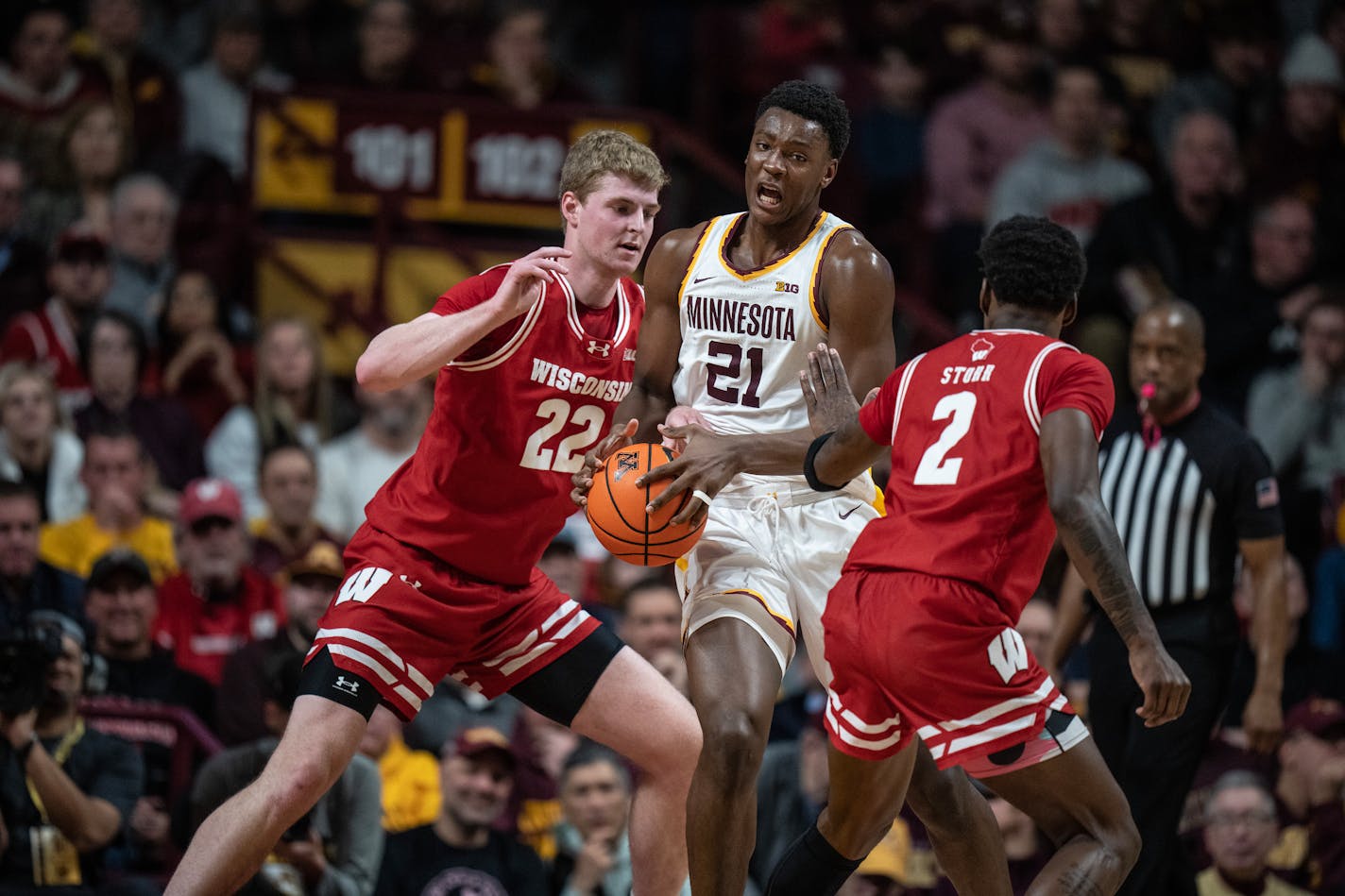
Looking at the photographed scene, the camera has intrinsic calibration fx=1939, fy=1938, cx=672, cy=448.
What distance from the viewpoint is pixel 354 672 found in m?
5.79

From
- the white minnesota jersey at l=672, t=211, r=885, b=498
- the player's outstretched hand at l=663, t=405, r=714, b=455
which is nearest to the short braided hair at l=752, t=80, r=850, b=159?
the white minnesota jersey at l=672, t=211, r=885, b=498

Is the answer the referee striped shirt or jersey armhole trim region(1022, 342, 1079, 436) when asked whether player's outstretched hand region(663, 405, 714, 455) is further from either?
the referee striped shirt

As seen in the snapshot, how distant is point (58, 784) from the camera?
7289mm

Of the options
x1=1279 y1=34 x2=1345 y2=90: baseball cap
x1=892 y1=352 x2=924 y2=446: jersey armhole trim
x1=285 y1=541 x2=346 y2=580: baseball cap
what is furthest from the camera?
x1=1279 y1=34 x2=1345 y2=90: baseball cap

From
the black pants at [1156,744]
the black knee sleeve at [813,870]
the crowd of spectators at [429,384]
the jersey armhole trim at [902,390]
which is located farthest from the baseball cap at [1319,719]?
the jersey armhole trim at [902,390]

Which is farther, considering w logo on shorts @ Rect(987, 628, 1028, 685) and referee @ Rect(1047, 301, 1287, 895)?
referee @ Rect(1047, 301, 1287, 895)

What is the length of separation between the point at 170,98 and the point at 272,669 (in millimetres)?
5224

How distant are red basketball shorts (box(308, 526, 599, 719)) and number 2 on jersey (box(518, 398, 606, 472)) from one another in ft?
1.34

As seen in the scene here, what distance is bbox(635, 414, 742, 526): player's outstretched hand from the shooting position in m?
5.88

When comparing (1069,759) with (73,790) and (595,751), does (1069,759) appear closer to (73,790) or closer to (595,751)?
(595,751)

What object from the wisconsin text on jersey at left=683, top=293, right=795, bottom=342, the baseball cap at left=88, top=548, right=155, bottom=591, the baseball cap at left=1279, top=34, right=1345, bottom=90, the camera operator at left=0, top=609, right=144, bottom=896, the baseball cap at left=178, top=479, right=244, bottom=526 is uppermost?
the baseball cap at left=1279, top=34, right=1345, bottom=90

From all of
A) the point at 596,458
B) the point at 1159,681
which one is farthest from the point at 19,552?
the point at 1159,681

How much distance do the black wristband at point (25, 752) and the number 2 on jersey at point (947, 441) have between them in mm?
3803

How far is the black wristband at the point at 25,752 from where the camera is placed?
732 centimetres
